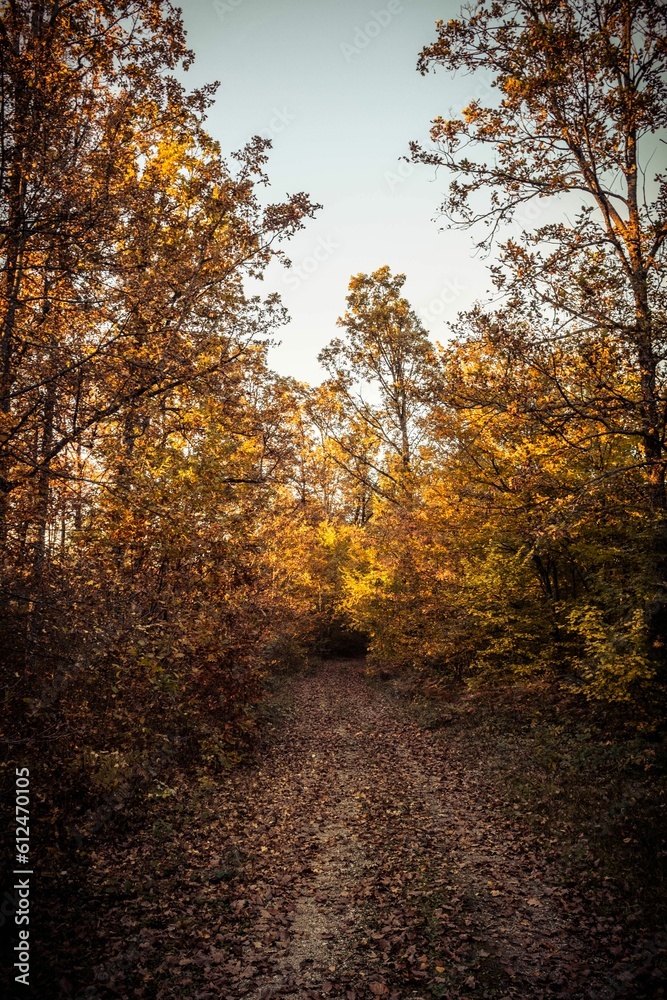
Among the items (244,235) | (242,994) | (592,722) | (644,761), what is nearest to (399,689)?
(592,722)

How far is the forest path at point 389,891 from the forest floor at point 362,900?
0.02 metres

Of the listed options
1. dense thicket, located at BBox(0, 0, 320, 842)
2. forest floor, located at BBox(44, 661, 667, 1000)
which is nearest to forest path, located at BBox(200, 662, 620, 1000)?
forest floor, located at BBox(44, 661, 667, 1000)

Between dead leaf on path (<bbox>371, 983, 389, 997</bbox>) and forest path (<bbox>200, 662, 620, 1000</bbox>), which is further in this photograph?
forest path (<bbox>200, 662, 620, 1000</bbox>)

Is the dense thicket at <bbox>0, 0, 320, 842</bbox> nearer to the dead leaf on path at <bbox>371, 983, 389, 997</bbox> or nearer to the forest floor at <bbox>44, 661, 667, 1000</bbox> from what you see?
the forest floor at <bbox>44, 661, 667, 1000</bbox>

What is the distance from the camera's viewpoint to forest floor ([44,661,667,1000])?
4785mm

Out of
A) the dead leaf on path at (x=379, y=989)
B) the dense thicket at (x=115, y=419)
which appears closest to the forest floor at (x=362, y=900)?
the dead leaf on path at (x=379, y=989)

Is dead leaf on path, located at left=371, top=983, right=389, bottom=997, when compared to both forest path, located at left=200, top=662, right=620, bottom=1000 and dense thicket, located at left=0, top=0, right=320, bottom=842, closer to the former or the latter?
forest path, located at left=200, top=662, right=620, bottom=1000

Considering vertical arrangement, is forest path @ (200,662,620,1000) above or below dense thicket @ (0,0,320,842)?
below

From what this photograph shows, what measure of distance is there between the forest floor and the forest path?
0.02 meters

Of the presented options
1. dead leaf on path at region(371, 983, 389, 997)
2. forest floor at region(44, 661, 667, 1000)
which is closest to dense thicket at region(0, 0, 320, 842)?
forest floor at region(44, 661, 667, 1000)

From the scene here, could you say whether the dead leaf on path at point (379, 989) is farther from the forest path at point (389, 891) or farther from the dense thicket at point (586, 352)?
the dense thicket at point (586, 352)

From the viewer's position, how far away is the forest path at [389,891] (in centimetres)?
486

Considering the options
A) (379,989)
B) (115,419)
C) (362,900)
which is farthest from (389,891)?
(115,419)

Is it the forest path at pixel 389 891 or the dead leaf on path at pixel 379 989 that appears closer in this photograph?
the dead leaf on path at pixel 379 989
